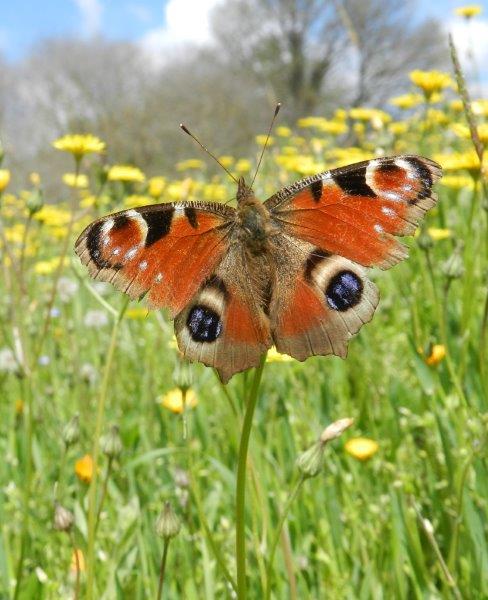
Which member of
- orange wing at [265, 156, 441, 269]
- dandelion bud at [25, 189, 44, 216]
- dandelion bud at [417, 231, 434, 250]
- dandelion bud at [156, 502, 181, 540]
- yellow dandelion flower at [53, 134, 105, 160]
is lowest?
dandelion bud at [156, 502, 181, 540]

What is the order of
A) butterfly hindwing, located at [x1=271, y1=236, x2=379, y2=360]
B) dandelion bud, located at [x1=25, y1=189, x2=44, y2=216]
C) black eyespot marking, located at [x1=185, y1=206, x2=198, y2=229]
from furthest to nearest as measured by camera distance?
dandelion bud, located at [x1=25, y1=189, x2=44, y2=216] < black eyespot marking, located at [x1=185, y1=206, x2=198, y2=229] < butterfly hindwing, located at [x1=271, y1=236, x2=379, y2=360]

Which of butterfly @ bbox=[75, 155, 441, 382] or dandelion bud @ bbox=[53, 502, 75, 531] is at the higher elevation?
butterfly @ bbox=[75, 155, 441, 382]

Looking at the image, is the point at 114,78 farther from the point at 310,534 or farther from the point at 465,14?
the point at 310,534

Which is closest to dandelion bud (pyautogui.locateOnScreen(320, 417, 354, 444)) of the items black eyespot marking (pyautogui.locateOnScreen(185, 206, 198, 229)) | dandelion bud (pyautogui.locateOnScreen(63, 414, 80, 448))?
black eyespot marking (pyautogui.locateOnScreen(185, 206, 198, 229))

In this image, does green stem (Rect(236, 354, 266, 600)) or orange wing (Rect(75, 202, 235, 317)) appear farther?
orange wing (Rect(75, 202, 235, 317))

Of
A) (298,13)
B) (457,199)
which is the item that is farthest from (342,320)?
(298,13)

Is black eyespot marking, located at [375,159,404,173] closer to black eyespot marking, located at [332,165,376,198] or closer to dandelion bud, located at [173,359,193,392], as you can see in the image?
black eyespot marking, located at [332,165,376,198]

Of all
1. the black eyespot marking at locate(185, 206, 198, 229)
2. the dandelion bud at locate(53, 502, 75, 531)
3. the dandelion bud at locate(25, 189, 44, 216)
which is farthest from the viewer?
the dandelion bud at locate(25, 189, 44, 216)
